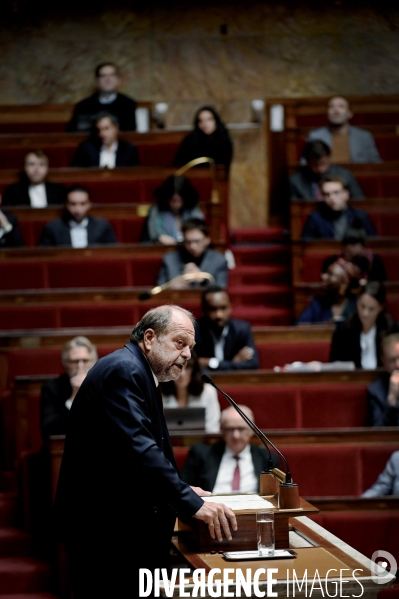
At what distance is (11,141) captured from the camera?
4.05m

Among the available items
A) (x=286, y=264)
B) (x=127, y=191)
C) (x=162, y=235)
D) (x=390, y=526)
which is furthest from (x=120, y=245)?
(x=390, y=526)

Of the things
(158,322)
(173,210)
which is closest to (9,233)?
(173,210)

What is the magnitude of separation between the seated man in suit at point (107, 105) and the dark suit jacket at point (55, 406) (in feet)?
6.55

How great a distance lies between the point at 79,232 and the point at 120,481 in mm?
2229

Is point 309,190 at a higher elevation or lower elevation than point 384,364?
higher

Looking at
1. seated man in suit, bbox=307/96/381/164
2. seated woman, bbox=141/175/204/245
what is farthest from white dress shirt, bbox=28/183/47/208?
seated man in suit, bbox=307/96/381/164

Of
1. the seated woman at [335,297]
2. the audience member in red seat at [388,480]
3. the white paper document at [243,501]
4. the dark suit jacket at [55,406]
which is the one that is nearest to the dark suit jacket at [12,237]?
the seated woman at [335,297]

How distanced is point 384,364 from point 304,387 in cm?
24

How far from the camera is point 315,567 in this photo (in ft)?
3.96

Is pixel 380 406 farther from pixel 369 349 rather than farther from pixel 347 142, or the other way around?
pixel 347 142

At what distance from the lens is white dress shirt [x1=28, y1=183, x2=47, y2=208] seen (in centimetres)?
373

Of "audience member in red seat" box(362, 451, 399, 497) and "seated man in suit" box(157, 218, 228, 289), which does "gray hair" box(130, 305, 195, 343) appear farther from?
"seated man in suit" box(157, 218, 228, 289)

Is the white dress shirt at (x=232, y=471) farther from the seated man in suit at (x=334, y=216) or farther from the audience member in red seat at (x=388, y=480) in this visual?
the seated man in suit at (x=334, y=216)

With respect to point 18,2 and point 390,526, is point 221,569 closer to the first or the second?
point 390,526
